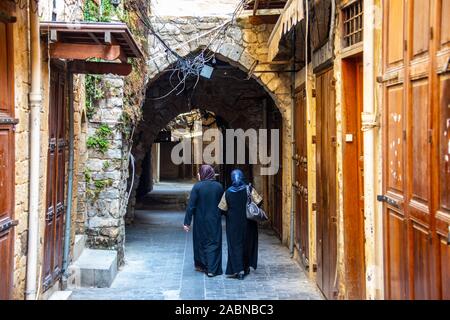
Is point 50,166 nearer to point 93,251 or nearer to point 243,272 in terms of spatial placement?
point 93,251

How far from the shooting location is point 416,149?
3252 millimetres

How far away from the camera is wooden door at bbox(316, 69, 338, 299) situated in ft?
19.5

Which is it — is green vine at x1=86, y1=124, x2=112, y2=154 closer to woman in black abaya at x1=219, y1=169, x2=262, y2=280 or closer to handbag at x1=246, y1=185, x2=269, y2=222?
woman in black abaya at x1=219, y1=169, x2=262, y2=280

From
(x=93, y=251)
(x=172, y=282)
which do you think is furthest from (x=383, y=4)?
(x=93, y=251)

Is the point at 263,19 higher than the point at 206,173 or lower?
higher

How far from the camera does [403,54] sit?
3533 millimetres

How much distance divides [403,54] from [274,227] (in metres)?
8.65

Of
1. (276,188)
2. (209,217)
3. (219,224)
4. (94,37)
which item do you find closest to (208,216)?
(209,217)

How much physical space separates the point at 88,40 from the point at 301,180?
4103 mm

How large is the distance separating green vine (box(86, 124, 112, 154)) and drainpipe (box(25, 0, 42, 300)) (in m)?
3.31

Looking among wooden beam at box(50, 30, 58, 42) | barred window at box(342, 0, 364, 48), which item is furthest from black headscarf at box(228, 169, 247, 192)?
wooden beam at box(50, 30, 58, 42)

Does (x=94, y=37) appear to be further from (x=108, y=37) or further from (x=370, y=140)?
(x=370, y=140)

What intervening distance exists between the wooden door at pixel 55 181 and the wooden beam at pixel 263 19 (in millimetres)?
3906

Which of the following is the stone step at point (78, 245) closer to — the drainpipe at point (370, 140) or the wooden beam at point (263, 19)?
the drainpipe at point (370, 140)
